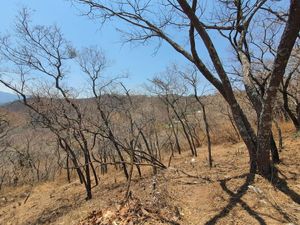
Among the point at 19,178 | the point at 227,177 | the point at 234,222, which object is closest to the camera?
the point at 234,222

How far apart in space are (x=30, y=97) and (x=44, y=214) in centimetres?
381

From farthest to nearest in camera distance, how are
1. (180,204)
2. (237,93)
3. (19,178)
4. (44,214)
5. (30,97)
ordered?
1. (19,178)
2. (237,93)
3. (30,97)
4. (44,214)
5. (180,204)

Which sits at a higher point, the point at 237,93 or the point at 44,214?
the point at 237,93

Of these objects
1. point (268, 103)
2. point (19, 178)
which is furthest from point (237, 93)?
point (19, 178)

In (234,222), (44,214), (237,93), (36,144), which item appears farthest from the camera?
(36,144)

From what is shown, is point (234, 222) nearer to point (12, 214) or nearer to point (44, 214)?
point (44, 214)

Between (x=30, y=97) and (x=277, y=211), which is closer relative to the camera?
(x=277, y=211)

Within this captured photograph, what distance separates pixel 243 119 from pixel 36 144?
18.9 metres

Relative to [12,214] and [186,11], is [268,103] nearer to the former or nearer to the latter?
[186,11]

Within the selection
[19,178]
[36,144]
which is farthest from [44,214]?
[36,144]

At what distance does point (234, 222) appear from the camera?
3.88 metres

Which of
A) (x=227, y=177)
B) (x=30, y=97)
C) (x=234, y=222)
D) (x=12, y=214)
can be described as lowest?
(x=12, y=214)

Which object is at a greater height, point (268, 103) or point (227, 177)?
point (268, 103)

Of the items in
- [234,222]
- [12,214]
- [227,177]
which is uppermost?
[227,177]
